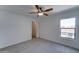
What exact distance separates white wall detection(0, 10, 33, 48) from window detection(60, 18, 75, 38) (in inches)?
84.5

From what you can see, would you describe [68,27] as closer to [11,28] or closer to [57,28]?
[57,28]

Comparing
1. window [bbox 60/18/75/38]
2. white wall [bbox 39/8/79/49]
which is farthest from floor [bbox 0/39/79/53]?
window [bbox 60/18/75/38]

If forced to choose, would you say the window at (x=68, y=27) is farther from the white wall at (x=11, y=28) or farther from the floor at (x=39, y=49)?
the white wall at (x=11, y=28)

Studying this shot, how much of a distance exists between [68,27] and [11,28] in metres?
2.68

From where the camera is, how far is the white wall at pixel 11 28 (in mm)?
3098

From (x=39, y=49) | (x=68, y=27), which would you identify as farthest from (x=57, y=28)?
(x=39, y=49)

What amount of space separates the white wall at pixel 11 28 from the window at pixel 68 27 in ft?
7.04

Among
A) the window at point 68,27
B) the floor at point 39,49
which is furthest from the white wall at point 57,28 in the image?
the floor at point 39,49

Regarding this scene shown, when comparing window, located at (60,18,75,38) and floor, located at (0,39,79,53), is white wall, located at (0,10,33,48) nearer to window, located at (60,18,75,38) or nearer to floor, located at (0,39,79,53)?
floor, located at (0,39,79,53)

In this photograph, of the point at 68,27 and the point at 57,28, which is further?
the point at 57,28

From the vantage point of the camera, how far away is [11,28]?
3.53 metres
